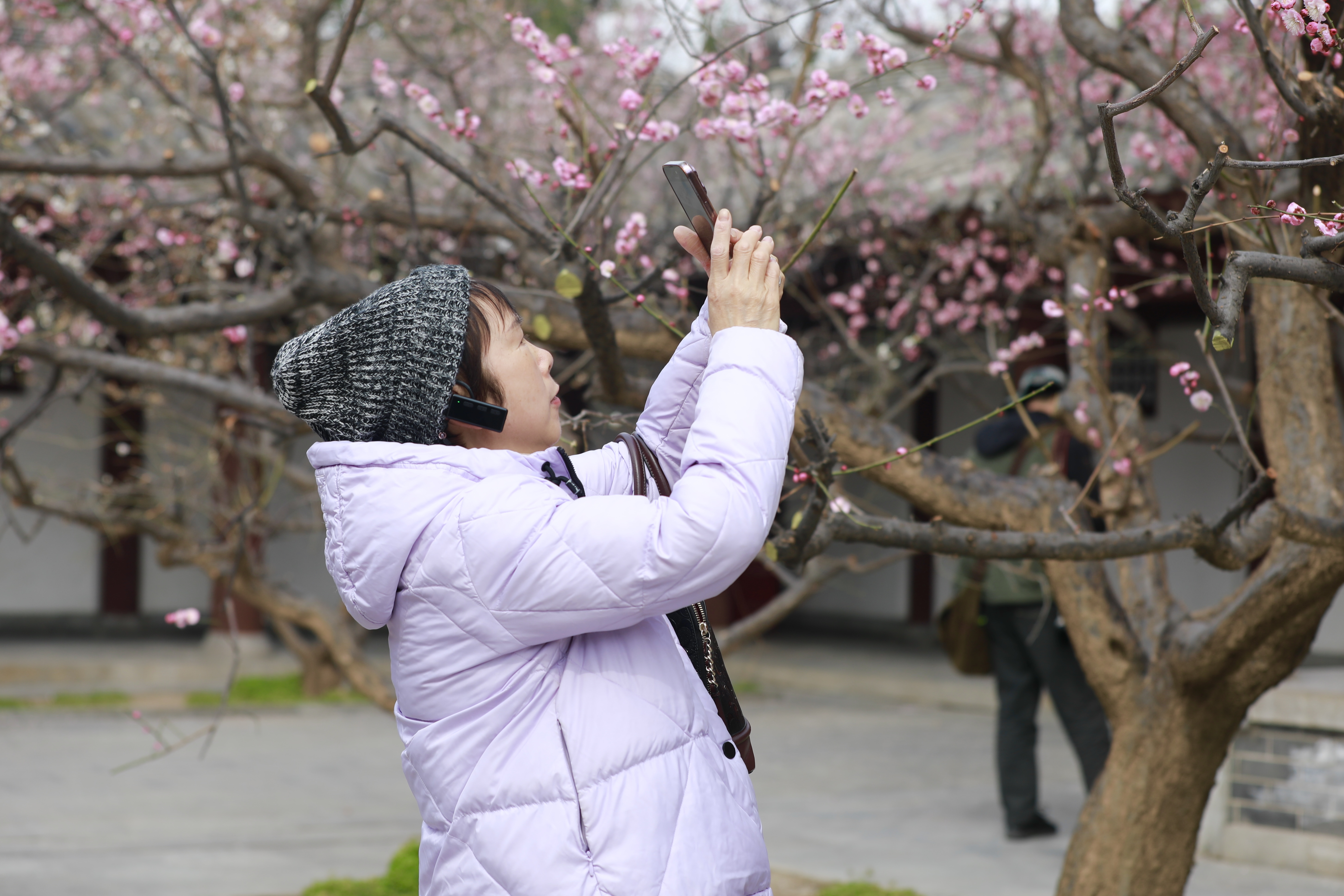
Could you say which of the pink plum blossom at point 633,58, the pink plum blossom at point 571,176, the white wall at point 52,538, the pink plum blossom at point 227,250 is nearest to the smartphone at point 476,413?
the pink plum blossom at point 571,176

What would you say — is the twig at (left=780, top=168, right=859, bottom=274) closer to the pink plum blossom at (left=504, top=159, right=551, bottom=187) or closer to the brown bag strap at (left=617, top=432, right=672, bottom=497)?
the brown bag strap at (left=617, top=432, right=672, bottom=497)

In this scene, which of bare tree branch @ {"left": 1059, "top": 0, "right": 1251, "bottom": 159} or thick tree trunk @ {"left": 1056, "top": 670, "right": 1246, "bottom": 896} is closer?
bare tree branch @ {"left": 1059, "top": 0, "right": 1251, "bottom": 159}

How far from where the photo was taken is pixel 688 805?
1590mm

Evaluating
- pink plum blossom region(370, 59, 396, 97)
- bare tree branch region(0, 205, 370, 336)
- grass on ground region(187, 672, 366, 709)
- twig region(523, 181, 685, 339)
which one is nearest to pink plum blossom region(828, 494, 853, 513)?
twig region(523, 181, 685, 339)

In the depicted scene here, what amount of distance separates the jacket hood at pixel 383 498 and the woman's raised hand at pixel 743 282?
31cm

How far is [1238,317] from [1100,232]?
2.18 metres

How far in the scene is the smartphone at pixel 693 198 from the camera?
166cm

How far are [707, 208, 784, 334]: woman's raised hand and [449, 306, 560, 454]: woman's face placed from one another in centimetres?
26

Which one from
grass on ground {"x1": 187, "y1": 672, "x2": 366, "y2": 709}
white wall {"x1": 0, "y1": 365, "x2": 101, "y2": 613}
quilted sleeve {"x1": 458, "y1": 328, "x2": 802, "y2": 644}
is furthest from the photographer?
white wall {"x1": 0, "y1": 365, "x2": 101, "y2": 613}

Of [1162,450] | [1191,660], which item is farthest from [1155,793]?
[1162,450]

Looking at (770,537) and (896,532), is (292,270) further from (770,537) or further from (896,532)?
(896,532)

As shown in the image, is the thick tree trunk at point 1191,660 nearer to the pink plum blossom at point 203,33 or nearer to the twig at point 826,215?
the twig at point 826,215

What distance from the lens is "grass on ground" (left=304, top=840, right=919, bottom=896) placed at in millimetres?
4410

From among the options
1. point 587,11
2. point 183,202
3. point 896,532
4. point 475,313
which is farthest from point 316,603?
point 587,11
